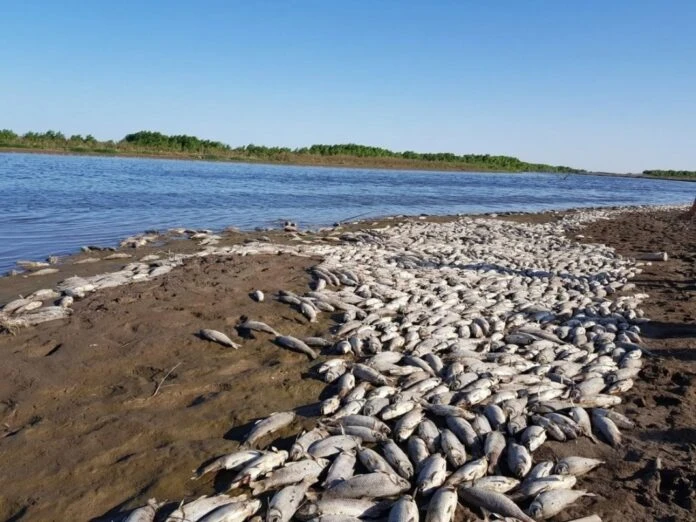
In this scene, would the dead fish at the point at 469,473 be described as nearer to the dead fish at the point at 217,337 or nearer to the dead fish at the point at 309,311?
the dead fish at the point at 217,337

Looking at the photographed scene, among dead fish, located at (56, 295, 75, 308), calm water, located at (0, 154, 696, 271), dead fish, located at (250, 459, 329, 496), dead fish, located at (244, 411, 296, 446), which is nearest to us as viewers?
dead fish, located at (250, 459, 329, 496)

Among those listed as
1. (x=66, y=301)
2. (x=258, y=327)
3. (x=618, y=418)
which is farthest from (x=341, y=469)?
(x=66, y=301)

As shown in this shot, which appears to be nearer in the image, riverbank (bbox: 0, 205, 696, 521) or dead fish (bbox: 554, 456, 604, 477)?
riverbank (bbox: 0, 205, 696, 521)

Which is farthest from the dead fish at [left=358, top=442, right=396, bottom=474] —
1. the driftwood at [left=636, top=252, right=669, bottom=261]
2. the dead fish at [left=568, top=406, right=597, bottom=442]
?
the driftwood at [left=636, top=252, right=669, bottom=261]

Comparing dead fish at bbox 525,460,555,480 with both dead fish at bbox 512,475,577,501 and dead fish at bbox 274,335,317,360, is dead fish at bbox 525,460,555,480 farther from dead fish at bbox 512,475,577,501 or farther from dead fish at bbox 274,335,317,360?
dead fish at bbox 274,335,317,360

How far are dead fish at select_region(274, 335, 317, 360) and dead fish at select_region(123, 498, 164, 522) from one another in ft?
10.0

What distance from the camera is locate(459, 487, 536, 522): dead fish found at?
387cm

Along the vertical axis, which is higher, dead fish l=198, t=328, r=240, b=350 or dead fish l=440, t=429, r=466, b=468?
dead fish l=198, t=328, r=240, b=350

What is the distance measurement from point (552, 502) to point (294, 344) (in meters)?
3.75

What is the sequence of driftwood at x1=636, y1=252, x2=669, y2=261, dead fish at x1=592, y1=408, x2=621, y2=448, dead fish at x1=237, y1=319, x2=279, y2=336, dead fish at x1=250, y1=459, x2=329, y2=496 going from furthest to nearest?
driftwood at x1=636, y1=252, x2=669, y2=261
dead fish at x1=237, y1=319, x2=279, y2=336
dead fish at x1=592, y1=408, x2=621, y2=448
dead fish at x1=250, y1=459, x2=329, y2=496

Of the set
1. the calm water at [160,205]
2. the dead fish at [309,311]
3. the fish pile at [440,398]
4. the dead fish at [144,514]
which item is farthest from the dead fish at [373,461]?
the calm water at [160,205]

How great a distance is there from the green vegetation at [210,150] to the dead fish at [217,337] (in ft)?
225

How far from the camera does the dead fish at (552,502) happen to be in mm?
3963

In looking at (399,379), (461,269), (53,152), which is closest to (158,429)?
(399,379)
